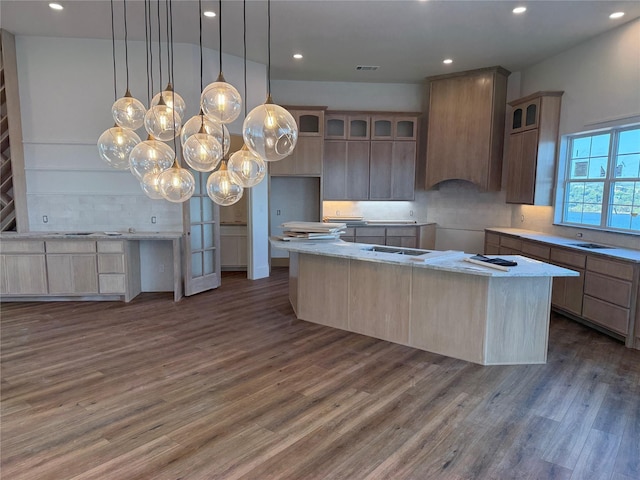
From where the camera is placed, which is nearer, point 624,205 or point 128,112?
point 128,112

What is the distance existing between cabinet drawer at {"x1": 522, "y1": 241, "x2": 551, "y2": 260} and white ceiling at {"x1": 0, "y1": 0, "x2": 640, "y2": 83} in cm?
262

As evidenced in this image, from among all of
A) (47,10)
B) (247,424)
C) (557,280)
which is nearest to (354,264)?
(247,424)

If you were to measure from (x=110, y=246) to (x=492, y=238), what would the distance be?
5.56 m

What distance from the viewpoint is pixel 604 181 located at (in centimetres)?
488

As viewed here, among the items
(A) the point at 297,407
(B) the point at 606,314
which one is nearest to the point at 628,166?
(B) the point at 606,314

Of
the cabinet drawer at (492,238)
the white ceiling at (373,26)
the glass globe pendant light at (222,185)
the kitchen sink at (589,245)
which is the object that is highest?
the white ceiling at (373,26)

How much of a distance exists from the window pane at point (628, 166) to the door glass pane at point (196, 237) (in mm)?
5415

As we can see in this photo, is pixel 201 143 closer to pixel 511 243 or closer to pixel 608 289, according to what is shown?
pixel 608 289

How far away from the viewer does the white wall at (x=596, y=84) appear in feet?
14.5

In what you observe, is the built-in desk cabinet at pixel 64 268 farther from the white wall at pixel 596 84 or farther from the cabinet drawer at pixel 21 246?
the white wall at pixel 596 84

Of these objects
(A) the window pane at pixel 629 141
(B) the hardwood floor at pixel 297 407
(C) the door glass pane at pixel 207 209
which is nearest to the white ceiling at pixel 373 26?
(A) the window pane at pixel 629 141

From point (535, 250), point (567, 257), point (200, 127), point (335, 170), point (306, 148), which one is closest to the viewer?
point (200, 127)

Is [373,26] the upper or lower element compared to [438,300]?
upper

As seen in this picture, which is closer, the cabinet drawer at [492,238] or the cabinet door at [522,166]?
the cabinet door at [522,166]
